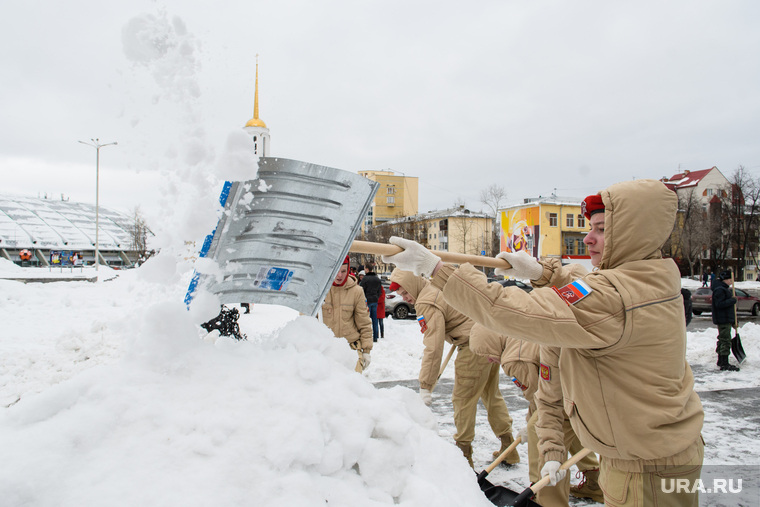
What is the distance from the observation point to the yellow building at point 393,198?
233 ft

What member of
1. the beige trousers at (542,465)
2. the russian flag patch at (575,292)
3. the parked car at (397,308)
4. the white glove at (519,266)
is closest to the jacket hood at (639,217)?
the russian flag patch at (575,292)

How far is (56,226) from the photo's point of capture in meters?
54.9

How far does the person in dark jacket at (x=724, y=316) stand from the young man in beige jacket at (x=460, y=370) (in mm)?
5605

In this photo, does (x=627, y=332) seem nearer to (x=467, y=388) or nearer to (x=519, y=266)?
(x=519, y=266)

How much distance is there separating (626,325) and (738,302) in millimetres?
19929

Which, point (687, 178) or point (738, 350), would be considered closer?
point (738, 350)

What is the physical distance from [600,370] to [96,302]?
1427 centimetres

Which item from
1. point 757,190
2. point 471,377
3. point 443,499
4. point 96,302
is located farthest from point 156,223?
point 757,190

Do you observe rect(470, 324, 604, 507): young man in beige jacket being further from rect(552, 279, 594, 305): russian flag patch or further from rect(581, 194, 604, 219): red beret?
rect(552, 279, 594, 305): russian flag patch

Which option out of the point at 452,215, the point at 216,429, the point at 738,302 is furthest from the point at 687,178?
the point at 216,429

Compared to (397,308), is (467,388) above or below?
above

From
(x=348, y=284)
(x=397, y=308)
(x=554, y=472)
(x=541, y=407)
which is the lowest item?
(x=397, y=308)

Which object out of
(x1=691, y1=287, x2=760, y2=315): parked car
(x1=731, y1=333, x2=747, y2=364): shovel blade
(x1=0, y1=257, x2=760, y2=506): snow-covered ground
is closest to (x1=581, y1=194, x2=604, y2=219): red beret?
(x1=0, y1=257, x2=760, y2=506): snow-covered ground

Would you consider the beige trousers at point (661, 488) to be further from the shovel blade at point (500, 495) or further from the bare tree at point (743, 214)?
the bare tree at point (743, 214)
